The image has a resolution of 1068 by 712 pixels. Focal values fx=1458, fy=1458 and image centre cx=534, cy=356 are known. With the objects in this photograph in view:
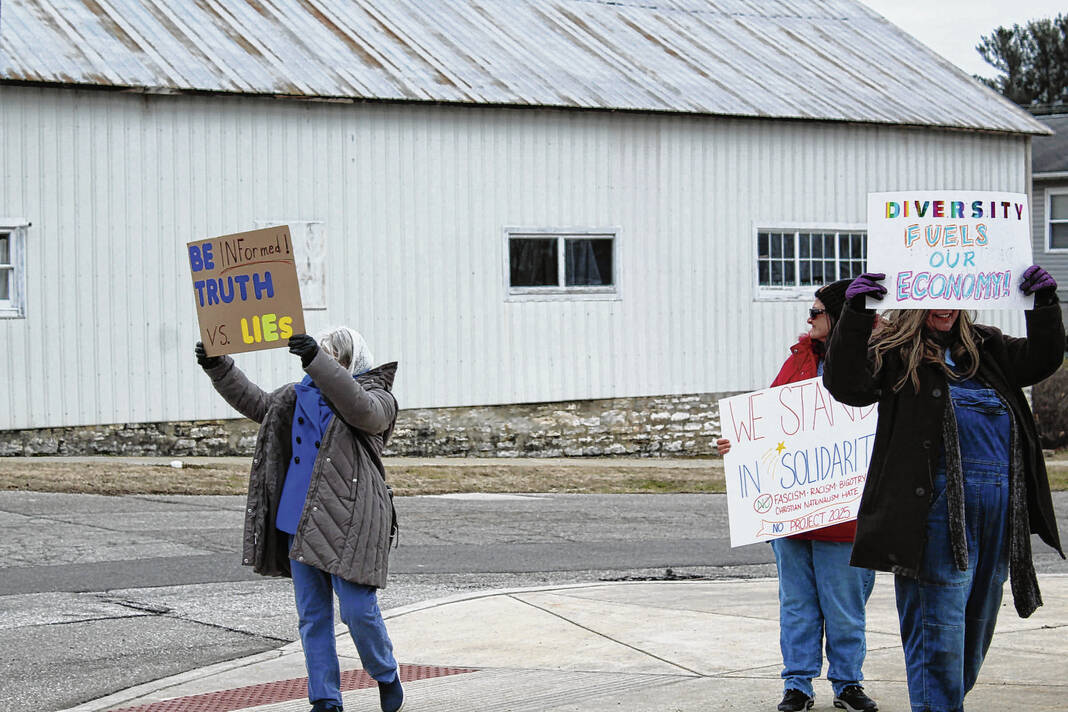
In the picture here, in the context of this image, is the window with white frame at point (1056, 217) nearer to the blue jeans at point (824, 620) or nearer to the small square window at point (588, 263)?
the small square window at point (588, 263)

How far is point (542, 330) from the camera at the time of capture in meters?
19.4

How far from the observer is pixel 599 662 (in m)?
7.11

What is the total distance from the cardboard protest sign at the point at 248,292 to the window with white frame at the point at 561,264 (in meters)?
12.9

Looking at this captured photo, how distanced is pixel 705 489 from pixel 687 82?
7171 mm

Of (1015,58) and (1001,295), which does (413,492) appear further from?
(1015,58)

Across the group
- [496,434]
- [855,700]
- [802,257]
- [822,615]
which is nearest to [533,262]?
[496,434]

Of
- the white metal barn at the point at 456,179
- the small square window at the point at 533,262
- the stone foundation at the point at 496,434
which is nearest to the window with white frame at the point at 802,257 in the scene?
the white metal barn at the point at 456,179

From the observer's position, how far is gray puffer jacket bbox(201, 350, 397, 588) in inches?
227

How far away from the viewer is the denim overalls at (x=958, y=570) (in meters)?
4.80

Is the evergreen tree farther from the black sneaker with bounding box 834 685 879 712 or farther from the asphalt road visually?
the black sneaker with bounding box 834 685 879 712

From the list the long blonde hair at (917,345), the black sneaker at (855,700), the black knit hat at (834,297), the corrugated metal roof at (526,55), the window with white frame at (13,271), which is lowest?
Answer: the black sneaker at (855,700)

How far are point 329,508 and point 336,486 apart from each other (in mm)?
93

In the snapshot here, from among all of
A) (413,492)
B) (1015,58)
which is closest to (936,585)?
(413,492)

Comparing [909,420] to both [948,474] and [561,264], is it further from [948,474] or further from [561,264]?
[561,264]
